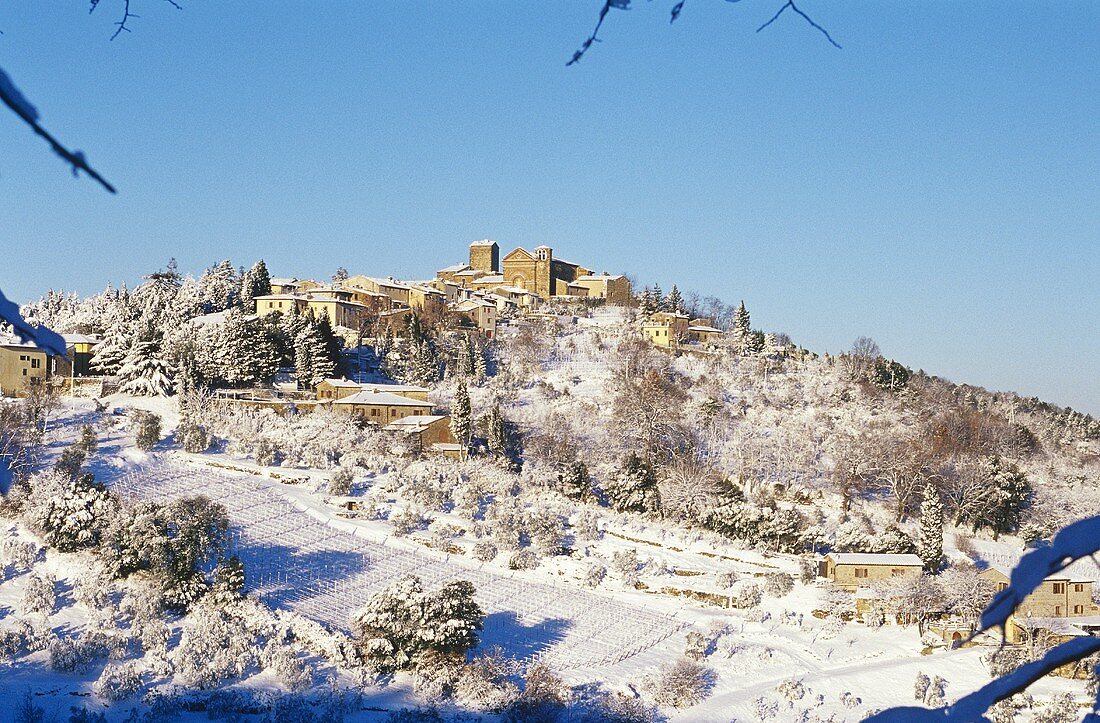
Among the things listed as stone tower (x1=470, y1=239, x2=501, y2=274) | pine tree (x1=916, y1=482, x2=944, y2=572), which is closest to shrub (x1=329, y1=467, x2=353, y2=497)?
pine tree (x1=916, y1=482, x2=944, y2=572)

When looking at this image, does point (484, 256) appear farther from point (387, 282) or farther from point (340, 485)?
point (340, 485)

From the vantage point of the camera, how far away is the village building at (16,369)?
34.8m

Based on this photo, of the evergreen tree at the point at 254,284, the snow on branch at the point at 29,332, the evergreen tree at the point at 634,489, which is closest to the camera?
the snow on branch at the point at 29,332

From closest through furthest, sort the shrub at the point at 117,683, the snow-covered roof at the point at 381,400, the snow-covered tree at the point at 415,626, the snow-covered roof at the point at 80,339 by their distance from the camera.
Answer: the shrub at the point at 117,683, the snow-covered tree at the point at 415,626, the snow-covered roof at the point at 381,400, the snow-covered roof at the point at 80,339

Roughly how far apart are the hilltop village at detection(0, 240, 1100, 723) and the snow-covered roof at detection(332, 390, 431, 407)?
5.7 inches

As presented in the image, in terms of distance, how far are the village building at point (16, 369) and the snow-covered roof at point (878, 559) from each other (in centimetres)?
2796

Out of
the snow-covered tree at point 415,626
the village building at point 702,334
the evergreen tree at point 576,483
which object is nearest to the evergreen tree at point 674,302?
the village building at point 702,334

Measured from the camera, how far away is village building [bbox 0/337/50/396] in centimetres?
3478

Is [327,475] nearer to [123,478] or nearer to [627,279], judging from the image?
[123,478]

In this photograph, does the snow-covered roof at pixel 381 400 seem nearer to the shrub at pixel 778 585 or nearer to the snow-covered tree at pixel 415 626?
the shrub at pixel 778 585

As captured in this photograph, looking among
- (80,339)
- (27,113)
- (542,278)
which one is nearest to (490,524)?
(80,339)

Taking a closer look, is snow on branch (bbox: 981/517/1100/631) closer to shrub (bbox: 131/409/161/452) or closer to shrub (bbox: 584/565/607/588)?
shrub (bbox: 584/565/607/588)

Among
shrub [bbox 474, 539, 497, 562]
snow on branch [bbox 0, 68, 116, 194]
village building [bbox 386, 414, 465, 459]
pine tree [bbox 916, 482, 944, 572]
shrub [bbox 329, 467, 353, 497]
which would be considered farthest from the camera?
village building [bbox 386, 414, 465, 459]

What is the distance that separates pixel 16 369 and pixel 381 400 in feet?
43.3
